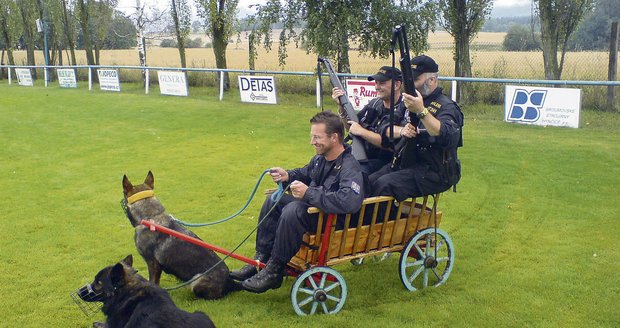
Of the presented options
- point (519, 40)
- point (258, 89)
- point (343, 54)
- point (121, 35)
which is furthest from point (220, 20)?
point (121, 35)

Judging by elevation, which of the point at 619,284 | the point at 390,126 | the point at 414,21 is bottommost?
the point at 619,284

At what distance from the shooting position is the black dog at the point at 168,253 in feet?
16.8

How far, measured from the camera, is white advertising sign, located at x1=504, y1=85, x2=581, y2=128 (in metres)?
13.4

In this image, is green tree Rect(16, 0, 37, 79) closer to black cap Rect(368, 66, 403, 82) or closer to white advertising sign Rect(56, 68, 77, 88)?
white advertising sign Rect(56, 68, 77, 88)

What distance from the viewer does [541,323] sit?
4816 mm

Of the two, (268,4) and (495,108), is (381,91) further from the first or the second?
(268,4)

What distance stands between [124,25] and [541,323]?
163 feet

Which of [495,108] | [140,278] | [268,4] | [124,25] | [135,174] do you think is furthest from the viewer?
[124,25]

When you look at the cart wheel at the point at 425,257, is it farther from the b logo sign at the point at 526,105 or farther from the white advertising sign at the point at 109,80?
the white advertising sign at the point at 109,80

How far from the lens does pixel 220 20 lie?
24781 millimetres

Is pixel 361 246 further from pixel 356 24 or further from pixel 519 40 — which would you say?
pixel 519 40

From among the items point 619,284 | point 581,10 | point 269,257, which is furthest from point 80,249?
point 581,10

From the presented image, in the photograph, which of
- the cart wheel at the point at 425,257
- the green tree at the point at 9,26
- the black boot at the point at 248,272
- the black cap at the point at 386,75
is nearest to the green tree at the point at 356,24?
the black cap at the point at 386,75

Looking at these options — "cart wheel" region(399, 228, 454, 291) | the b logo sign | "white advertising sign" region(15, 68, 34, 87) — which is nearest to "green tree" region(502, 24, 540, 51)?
the b logo sign
